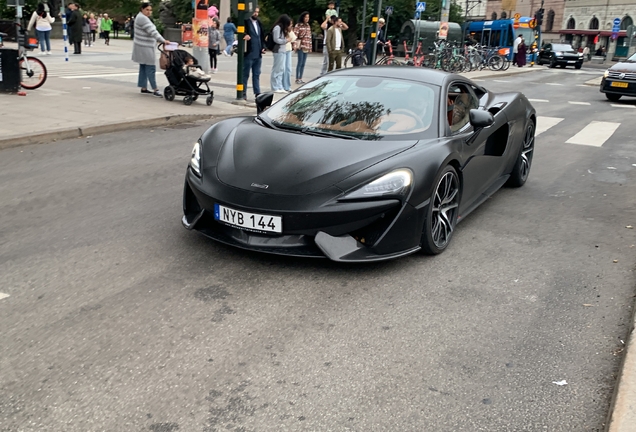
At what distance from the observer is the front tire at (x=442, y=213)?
15.2 feet

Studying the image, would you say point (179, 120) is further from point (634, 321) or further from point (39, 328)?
point (634, 321)

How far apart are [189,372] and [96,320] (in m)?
0.80

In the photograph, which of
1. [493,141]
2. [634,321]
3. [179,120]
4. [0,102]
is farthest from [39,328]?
[0,102]

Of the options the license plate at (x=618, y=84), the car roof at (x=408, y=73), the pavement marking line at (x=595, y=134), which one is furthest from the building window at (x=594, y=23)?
the car roof at (x=408, y=73)

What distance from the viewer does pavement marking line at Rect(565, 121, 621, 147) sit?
10828mm

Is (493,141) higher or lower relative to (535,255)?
higher

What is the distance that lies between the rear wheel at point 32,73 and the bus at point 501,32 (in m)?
34.0

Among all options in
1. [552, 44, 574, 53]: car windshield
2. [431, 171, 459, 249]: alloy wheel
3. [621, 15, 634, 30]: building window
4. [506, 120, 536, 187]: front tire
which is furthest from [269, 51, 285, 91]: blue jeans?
[621, 15, 634, 30]: building window

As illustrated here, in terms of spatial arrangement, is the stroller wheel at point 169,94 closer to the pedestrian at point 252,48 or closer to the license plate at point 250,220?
the pedestrian at point 252,48

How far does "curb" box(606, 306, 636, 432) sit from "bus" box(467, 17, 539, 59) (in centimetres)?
4098

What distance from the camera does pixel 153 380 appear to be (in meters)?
3.01

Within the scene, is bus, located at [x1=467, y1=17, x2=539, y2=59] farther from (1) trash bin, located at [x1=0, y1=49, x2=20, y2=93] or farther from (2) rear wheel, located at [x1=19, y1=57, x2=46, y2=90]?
(1) trash bin, located at [x1=0, y1=49, x2=20, y2=93]

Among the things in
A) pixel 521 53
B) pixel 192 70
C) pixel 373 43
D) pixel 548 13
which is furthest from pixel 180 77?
pixel 548 13

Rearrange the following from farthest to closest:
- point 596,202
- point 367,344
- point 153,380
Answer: point 596,202
point 367,344
point 153,380
